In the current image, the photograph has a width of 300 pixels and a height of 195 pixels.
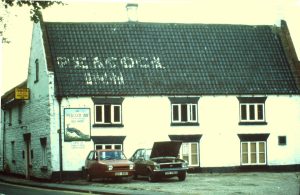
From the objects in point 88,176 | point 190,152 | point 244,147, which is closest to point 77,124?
point 88,176

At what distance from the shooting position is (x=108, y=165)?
2941 cm

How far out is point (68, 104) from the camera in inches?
1372

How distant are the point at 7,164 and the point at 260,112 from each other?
833 inches

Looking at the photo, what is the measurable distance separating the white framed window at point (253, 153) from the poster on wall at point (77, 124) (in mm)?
10048

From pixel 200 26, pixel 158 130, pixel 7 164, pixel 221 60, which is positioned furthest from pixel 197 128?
pixel 7 164

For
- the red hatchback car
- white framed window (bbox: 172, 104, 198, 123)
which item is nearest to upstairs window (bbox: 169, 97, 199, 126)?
white framed window (bbox: 172, 104, 198, 123)

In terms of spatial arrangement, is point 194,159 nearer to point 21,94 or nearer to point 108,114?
point 108,114

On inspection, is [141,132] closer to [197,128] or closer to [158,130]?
[158,130]

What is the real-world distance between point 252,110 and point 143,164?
34.5 feet

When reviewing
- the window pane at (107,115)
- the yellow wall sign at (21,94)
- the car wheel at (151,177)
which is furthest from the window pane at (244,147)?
the yellow wall sign at (21,94)

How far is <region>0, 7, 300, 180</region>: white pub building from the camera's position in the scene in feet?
115

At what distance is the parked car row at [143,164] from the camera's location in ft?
96.6

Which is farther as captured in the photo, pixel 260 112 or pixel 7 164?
pixel 7 164

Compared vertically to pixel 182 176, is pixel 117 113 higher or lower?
higher
